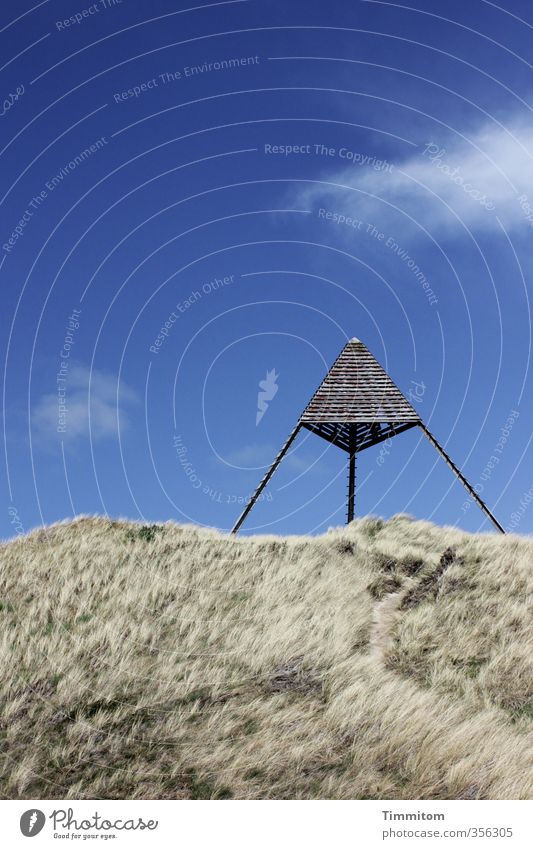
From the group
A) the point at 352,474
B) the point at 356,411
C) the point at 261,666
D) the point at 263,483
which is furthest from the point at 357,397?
the point at 261,666

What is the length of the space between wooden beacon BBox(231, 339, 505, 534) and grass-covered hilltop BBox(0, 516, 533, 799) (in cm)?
339

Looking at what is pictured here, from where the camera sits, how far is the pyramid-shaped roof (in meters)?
21.4

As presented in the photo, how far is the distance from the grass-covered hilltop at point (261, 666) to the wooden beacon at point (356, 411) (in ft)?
11.1

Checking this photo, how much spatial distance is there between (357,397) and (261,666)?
11.9m

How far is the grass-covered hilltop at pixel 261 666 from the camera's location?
913 cm

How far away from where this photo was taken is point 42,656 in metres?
11.5

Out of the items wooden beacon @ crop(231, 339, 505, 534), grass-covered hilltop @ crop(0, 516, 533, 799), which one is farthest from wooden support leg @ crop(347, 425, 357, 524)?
grass-covered hilltop @ crop(0, 516, 533, 799)
